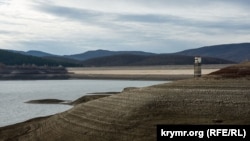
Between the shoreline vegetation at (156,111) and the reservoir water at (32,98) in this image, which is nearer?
the shoreline vegetation at (156,111)

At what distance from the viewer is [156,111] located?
29016 mm

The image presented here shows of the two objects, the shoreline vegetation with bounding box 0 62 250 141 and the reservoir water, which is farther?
the reservoir water

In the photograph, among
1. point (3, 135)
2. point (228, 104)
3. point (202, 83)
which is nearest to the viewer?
point (228, 104)

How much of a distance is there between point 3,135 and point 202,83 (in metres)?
15.5

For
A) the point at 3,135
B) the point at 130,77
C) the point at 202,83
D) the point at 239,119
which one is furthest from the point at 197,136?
the point at 130,77

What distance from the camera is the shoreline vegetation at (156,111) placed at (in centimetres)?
2742

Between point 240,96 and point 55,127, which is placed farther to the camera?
point 55,127

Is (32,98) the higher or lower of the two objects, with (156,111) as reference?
lower

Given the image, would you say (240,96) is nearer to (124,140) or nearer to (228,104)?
Answer: (228,104)

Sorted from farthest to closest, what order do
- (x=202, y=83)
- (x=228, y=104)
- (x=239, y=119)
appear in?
(x=202, y=83), (x=228, y=104), (x=239, y=119)

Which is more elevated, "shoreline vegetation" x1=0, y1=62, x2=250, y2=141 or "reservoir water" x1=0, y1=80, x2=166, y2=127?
"shoreline vegetation" x1=0, y1=62, x2=250, y2=141

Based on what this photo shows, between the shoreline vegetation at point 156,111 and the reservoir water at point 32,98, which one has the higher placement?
the shoreline vegetation at point 156,111

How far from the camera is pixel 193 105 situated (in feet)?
94.9

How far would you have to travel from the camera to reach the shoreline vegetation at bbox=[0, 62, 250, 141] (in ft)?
90.0
